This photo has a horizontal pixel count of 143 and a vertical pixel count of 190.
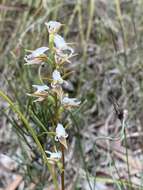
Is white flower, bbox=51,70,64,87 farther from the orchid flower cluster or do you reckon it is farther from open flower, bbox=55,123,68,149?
open flower, bbox=55,123,68,149

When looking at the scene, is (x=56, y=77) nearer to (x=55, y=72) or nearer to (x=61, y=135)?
(x=55, y=72)

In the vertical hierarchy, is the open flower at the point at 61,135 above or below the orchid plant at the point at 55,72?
below

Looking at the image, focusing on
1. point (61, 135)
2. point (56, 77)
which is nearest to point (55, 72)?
point (56, 77)

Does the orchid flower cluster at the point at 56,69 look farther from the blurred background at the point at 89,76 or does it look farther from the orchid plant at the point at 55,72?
the blurred background at the point at 89,76

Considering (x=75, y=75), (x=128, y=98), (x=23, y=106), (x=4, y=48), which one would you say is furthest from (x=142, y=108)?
(x=4, y=48)

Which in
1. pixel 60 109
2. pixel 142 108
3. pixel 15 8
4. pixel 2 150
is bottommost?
pixel 2 150

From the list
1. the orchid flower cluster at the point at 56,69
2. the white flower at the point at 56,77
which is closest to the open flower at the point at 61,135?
A: the orchid flower cluster at the point at 56,69

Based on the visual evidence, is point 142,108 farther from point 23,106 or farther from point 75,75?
point 23,106

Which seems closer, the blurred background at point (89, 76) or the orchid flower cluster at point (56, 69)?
the orchid flower cluster at point (56, 69)
